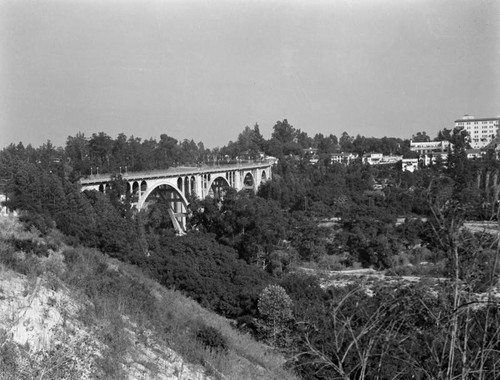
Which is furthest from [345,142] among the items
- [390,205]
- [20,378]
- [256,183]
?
[20,378]

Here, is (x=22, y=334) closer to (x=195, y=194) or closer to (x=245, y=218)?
(x=245, y=218)

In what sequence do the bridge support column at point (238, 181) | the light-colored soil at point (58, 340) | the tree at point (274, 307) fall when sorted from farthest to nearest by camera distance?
the bridge support column at point (238, 181), the tree at point (274, 307), the light-colored soil at point (58, 340)

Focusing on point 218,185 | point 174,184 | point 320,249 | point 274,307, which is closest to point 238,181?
point 218,185

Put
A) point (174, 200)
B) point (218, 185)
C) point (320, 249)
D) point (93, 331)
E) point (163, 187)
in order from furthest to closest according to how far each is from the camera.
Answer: point (218, 185)
point (163, 187)
point (174, 200)
point (320, 249)
point (93, 331)

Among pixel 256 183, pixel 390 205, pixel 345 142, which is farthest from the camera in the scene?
pixel 345 142

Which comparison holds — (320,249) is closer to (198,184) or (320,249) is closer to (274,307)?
(198,184)

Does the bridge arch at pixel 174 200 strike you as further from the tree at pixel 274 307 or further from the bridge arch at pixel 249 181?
the tree at pixel 274 307

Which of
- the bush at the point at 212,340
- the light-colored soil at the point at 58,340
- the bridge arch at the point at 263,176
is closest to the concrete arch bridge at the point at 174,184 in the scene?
the bridge arch at the point at 263,176
